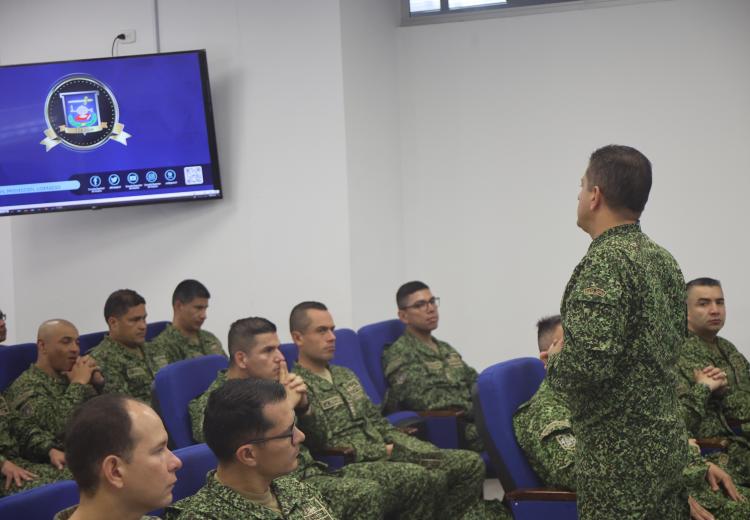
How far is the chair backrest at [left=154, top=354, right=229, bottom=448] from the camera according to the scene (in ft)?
11.7

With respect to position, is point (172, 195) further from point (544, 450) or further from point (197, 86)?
point (544, 450)

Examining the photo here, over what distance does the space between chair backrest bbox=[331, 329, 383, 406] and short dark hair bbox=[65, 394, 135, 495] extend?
9.15 ft

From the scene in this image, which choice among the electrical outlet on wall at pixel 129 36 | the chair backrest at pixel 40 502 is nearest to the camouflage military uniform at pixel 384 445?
the chair backrest at pixel 40 502

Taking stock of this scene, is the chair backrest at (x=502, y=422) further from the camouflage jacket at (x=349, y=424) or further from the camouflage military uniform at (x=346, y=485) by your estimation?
the camouflage jacket at (x=349, y=424)

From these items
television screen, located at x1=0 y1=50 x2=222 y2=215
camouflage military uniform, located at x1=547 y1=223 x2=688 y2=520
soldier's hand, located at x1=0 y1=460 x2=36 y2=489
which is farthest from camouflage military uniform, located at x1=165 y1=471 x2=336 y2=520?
television screen, located at x1=0 y1=50 x2=222 y2=215

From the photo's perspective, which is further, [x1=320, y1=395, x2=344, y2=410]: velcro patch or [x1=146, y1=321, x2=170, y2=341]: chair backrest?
[x1=146, y1=321, x2=170, y2=341]: chair backrest

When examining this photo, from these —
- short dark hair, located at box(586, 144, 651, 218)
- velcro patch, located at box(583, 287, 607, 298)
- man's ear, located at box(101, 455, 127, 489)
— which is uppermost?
short dark hair, located at box(586, 144, 651, 218)

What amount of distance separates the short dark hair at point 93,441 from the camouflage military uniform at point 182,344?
11.2ft

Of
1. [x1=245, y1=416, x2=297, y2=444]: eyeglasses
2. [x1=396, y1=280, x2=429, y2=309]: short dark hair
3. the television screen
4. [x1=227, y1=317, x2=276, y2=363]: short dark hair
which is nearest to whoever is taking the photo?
[x1=245, y1=416, x2=297, y2=444]: eyeglasses

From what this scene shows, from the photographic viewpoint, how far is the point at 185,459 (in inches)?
98.1

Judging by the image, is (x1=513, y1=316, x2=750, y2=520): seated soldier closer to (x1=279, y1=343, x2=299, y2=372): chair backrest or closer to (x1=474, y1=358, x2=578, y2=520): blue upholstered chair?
(x1=474, y1=358, x2=578, y2=520): blue upholstered chair

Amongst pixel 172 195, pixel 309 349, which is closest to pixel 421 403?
pixel 309 349

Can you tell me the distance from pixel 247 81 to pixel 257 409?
12.9 feet

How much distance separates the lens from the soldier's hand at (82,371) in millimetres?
4484
